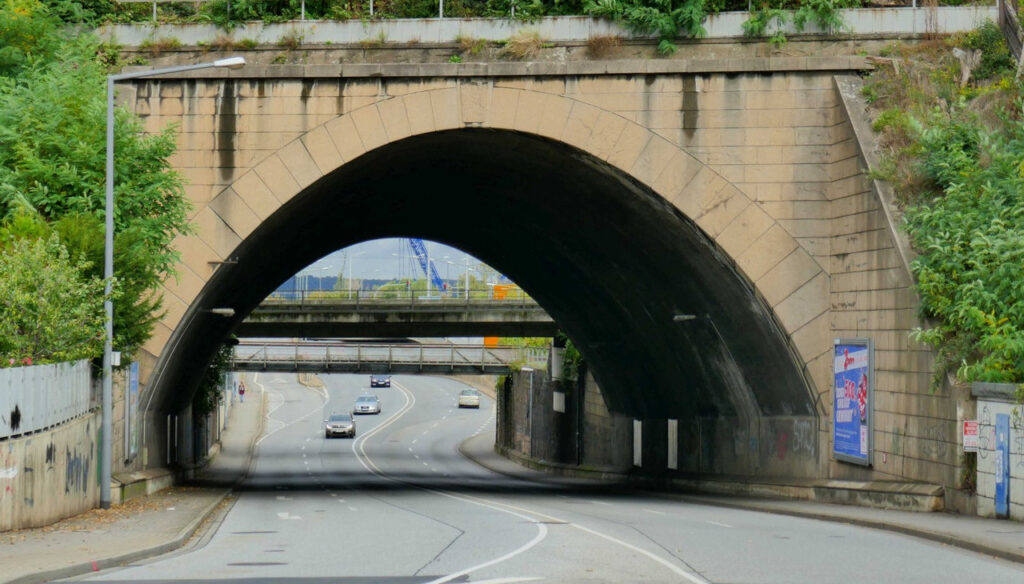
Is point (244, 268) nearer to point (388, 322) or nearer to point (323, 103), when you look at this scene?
point (323, 103)

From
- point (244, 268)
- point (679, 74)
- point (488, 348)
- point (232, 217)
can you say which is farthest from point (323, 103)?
point (488, 348)

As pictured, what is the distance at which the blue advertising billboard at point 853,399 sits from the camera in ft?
88.6

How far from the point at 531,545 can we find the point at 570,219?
18250mm

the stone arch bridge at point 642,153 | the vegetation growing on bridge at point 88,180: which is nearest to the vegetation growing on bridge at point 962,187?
the stone arch bridge at point 642,153

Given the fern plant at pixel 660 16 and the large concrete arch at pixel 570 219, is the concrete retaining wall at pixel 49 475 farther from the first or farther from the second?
the fern plant at pixel 660 16

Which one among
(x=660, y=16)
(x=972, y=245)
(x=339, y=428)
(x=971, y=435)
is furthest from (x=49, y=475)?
(x=339, y=428)

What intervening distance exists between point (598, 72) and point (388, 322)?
32879mm

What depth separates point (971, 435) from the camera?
74.7 feet

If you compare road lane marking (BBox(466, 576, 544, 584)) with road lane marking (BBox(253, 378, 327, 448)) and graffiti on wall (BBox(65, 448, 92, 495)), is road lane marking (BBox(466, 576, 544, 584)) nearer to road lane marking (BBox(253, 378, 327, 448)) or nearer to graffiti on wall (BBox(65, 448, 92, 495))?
graffiti on wall (BBox(65, 448, 92, 495))

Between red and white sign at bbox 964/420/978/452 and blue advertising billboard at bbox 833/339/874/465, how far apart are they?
4.05 m

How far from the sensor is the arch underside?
1187 inches

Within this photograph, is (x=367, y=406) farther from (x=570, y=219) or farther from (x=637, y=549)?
(x=637, y=549)

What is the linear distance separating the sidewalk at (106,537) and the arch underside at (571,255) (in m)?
4.28

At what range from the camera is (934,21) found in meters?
30.2
